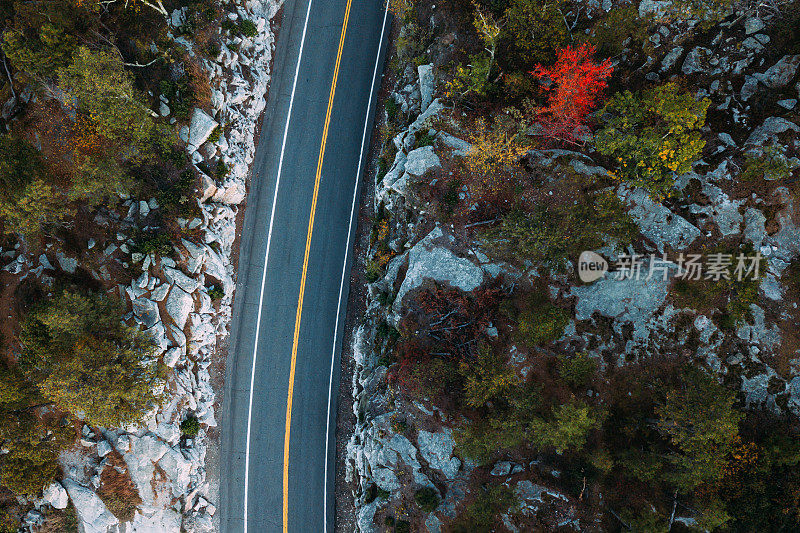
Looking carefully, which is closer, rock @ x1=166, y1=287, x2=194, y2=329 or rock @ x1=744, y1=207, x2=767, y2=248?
rock @ x1=744, y1=207, x2=767, y2=248

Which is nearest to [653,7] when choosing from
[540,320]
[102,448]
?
[540,320]

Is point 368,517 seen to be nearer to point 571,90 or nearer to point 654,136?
point 654,136

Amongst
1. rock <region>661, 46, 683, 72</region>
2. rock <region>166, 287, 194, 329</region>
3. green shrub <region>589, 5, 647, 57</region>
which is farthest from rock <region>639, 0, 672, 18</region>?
rock <region>166, 287, 194, 329</region>

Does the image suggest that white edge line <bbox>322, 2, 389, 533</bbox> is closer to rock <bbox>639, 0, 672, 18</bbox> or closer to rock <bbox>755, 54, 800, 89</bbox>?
rock <bbox>639, 0, 672, 18</bbox>

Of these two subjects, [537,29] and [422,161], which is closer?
[537,29]

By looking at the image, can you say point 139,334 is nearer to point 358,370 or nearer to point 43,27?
point 358,370

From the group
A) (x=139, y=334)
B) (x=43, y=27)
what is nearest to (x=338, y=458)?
(x=139, y=334)
